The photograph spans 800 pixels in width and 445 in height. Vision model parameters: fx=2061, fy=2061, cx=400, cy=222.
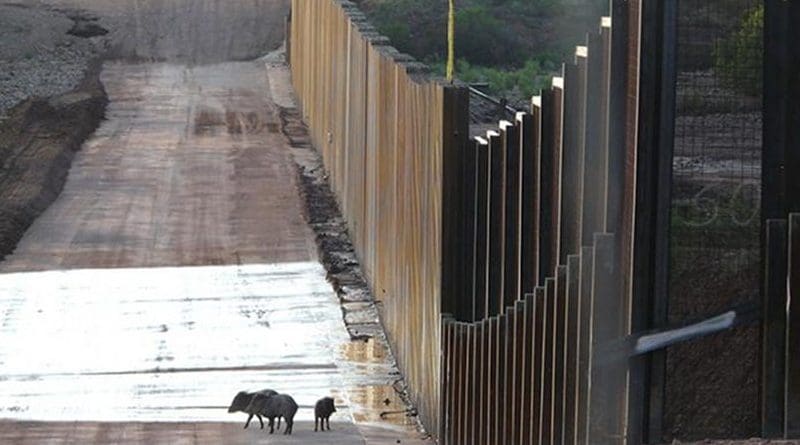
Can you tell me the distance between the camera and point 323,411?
1731cm

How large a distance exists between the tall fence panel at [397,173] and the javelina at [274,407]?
1.16 metres

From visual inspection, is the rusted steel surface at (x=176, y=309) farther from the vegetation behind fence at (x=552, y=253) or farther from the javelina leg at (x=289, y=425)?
the vegetation behind fence at (x=552, y=253)

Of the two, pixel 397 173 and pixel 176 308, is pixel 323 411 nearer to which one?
pixel 397 173

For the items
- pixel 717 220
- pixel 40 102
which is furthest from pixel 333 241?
pixel 717 220

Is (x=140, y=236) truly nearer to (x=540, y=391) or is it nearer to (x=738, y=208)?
(x=540, y=391)

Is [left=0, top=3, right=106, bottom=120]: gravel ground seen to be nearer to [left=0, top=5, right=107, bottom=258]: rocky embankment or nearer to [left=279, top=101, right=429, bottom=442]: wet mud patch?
[left=0, top=5, right=107, bottom=258]: rocky embankment

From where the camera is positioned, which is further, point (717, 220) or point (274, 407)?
point (274, 407)

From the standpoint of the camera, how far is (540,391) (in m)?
11.7

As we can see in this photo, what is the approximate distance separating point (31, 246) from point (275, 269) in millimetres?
3966

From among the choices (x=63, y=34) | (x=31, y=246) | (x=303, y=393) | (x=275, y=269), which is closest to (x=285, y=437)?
(x=303, y=393)

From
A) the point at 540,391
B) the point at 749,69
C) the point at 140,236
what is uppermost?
the point at 749,69

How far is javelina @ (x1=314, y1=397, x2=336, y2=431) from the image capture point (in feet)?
56.8

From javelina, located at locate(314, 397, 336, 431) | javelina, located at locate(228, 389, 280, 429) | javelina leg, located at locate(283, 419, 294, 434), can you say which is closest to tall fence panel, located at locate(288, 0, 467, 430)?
javelina, located at locate(314, 397, 336, 431)

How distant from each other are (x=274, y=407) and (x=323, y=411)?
57 centimetres
